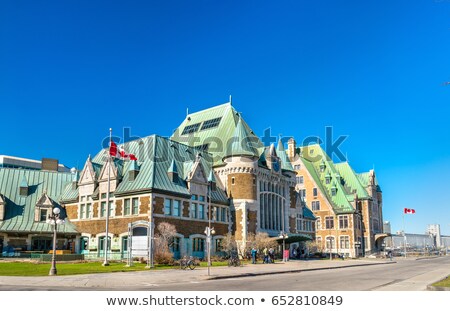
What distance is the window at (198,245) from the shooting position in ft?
159

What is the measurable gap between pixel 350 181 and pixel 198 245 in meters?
58.0

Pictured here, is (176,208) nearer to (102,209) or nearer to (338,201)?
(102,209)

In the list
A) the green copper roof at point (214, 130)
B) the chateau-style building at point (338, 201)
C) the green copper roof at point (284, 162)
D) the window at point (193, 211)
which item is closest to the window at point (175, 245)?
the window at point (193, 211)

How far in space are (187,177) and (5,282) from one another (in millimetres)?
28853

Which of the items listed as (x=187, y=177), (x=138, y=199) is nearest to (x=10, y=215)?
(x=138, y=199)

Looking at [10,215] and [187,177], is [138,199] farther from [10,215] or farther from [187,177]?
[10,215]

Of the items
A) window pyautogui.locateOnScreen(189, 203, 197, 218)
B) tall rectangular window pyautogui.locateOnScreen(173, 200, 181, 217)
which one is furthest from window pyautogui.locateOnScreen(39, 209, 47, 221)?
window pyautogui.locateOnScreen(189, 203, 197, 218)

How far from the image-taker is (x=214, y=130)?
6475 centimetres

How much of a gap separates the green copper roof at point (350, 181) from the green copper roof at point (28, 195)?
6174cm

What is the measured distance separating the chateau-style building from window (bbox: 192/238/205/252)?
41.2 metres

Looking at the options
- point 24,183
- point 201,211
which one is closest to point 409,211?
point 201,211

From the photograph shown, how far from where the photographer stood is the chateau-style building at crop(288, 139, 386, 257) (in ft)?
287
